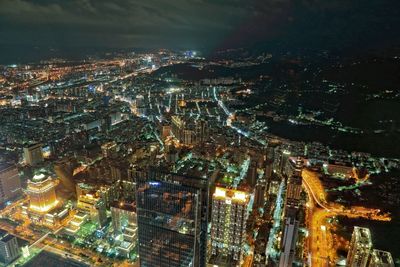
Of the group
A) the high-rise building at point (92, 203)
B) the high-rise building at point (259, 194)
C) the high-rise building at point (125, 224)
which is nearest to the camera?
the high-rise building at point (125, 224)

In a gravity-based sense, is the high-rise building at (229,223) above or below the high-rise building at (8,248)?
above

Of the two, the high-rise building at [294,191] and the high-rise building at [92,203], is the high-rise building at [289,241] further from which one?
the high-rise building at [92,203]

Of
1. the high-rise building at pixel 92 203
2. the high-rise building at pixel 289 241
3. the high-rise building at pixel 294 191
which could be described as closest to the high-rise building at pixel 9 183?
the high-rise building at pixel 92 203

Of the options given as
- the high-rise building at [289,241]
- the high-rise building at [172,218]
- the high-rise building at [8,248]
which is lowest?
the high-rise building at [8,248]

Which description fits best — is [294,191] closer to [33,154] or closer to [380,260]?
[380,260]

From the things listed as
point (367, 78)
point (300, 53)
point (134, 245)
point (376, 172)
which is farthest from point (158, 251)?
point (300, 53)

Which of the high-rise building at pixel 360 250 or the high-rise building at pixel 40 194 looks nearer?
the high-rise building at pixel 360 250

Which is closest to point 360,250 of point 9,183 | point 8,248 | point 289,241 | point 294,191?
point 289,241
